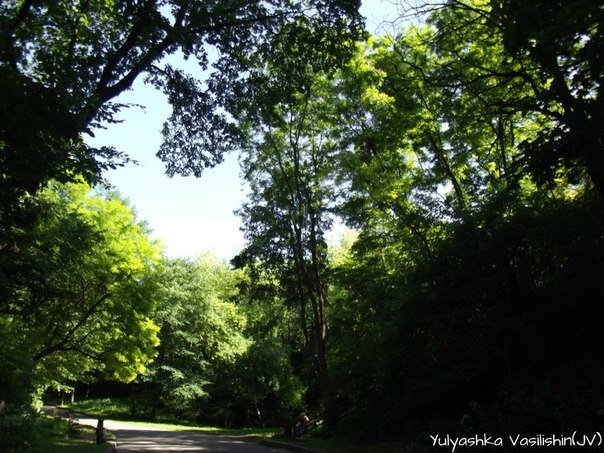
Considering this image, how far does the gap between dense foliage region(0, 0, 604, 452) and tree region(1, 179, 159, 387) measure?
0.10m

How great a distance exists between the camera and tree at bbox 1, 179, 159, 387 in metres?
16.3

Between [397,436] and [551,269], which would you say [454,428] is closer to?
[397,436]

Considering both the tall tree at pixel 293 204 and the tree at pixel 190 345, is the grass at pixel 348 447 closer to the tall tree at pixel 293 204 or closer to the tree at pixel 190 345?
the tall tree at pixel 293 204

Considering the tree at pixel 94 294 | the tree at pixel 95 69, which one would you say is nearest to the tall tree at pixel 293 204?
the tree at pixel 94 294

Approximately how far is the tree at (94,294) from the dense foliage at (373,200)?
102 mm

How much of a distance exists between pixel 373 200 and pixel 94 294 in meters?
12.9

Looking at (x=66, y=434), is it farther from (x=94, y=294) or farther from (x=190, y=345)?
(x=190, y=345)

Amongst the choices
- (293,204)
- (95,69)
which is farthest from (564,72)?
(293,204)

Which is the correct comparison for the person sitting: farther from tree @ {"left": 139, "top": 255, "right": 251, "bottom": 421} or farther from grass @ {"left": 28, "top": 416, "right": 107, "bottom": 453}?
tree @ {"left": 139, "top": 255, "right": 251, "bottom": 421}

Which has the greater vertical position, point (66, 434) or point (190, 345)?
point (190, 345)

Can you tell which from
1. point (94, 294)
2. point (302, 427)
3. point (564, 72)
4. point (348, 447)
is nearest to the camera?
point (564, 72)

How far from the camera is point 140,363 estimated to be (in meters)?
21.7

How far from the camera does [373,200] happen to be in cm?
1845

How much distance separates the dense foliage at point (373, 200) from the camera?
7.60 meters
